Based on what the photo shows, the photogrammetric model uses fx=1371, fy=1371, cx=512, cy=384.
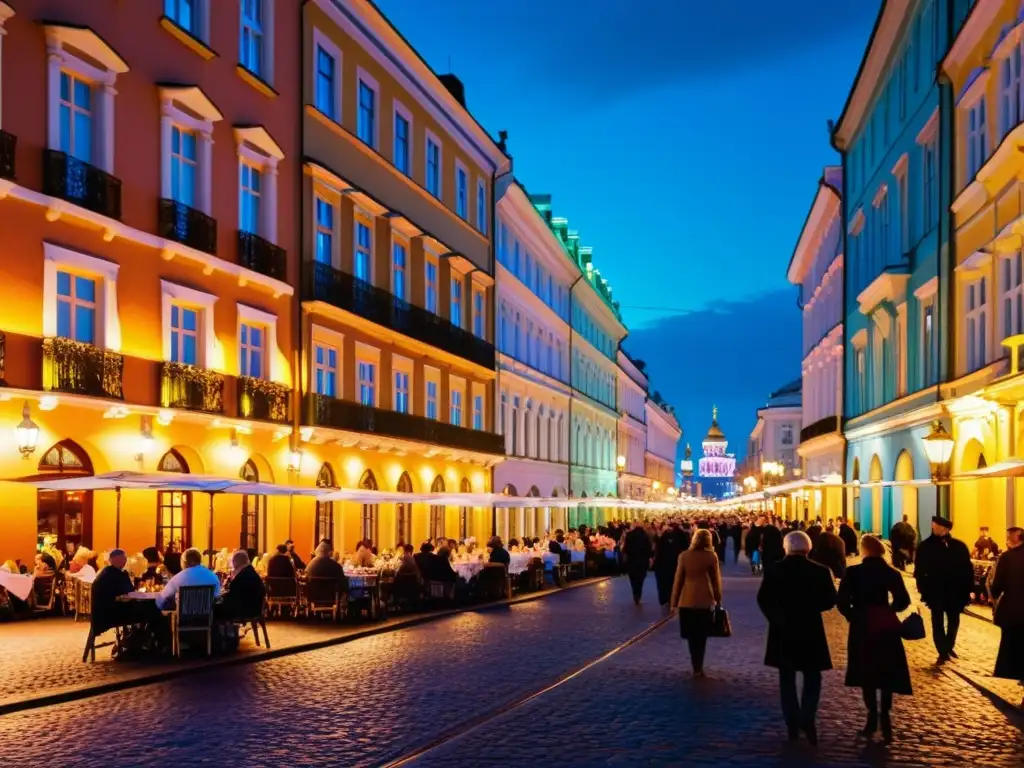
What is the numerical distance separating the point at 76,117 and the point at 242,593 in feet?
36.8

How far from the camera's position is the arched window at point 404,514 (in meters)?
41.2

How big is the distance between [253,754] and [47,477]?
14.8 metres

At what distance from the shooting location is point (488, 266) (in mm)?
51469

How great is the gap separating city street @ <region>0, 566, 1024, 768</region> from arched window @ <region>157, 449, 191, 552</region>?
Result: 966 cm

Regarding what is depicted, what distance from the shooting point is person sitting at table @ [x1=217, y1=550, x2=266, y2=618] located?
17812 millimetres

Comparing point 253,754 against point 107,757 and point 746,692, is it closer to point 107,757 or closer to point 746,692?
point 107,757

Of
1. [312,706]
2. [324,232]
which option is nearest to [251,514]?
[324,232]

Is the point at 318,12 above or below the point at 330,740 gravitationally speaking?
above

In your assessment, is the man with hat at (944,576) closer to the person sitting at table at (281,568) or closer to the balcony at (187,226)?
the person sitting at table at (281,568)

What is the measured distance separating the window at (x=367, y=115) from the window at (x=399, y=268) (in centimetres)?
332

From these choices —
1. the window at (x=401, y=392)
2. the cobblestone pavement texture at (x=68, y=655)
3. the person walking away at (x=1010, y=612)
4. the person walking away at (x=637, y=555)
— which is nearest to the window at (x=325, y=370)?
the window at (x=401, y=392)

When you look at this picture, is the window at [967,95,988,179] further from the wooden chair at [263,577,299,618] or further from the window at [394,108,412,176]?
the wooden chair at [263,577,299,618]

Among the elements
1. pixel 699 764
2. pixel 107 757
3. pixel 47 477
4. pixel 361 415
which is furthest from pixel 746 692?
pixel 361 415

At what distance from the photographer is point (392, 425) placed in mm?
39344
